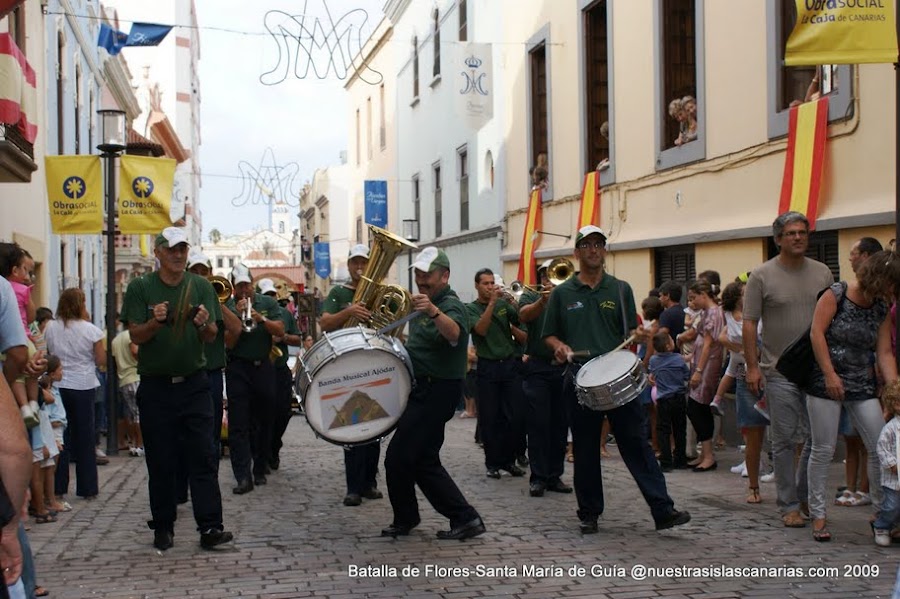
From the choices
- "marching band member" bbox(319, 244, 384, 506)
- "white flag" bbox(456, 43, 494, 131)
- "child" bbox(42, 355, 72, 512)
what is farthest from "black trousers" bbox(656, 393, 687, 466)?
"white flag" bbox(456, 43, 494, 131)

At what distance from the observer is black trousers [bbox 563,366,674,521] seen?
7.29 m

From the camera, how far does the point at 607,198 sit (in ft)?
57.6

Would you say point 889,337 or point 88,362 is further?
point 88,362

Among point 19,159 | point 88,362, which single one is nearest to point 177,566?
point 88,362

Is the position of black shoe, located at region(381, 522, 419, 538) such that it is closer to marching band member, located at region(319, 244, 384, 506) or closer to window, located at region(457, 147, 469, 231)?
marching band member, located at region(319, 244, 384, 506)

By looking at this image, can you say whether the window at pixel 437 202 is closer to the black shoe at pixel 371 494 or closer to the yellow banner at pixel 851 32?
the black shoe at pixel 371 494

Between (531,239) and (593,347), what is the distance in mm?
13537

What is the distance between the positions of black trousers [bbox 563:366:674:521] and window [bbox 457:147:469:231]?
19.5m

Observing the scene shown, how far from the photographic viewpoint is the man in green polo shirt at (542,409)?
9.33m

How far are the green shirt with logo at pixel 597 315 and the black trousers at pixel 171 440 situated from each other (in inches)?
99.0

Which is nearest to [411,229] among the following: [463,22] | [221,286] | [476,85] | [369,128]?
[463,22]

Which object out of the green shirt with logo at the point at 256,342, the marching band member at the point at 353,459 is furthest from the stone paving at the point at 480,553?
the green shirt with logo at the point at 256,342

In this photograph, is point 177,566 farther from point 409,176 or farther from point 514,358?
point 409,176

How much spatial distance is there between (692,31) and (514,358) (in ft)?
23.0
